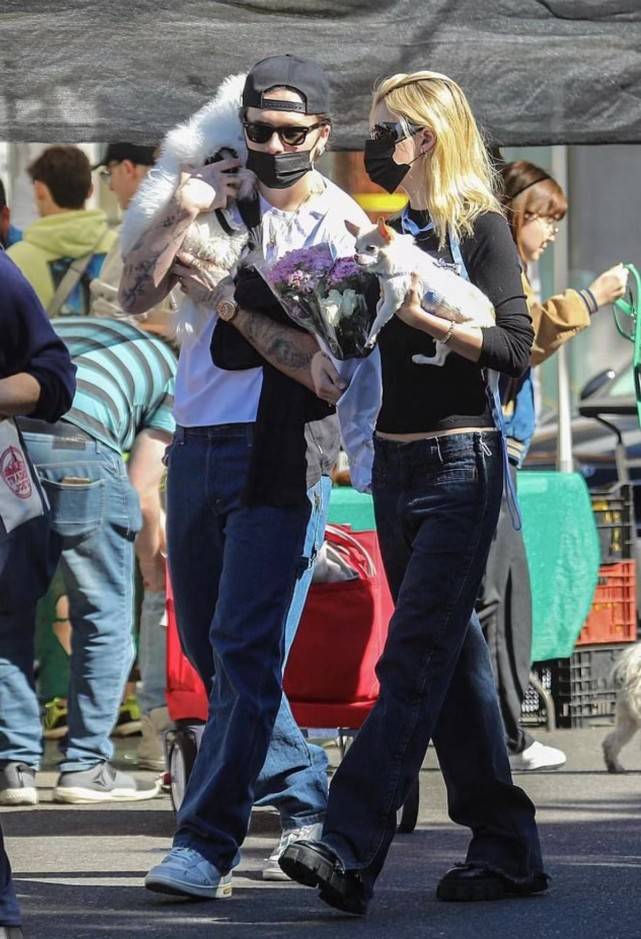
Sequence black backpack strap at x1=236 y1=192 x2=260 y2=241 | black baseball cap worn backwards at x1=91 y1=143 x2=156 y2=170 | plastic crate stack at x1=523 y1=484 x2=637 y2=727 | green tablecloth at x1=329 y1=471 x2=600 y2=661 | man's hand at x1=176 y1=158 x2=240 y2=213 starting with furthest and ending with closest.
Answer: plastic crate stack at x1=523 y1=484 x2=637 y2=727 → black baseball cap worn backwards at x1=91 y1=143 x2=156 y2=170 → green tablecloth at x1=329 y1=471 x2=600 y2=661 → black backpack strap at x1=236 y1=192 x2=260 y2=241 → man's hand at x1=176 y1=158 x2=240 y2=213

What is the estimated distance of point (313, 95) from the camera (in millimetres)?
4902

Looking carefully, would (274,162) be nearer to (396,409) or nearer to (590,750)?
(396,409)

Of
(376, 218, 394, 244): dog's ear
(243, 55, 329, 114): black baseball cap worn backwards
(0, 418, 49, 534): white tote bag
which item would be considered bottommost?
(0, 418, 49, 534): white tote bag

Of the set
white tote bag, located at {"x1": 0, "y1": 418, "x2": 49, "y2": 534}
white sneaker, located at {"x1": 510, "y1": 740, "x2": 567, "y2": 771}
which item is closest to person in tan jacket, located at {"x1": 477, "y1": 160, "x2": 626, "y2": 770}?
white sneaker, located at {"x1": 510, "y1": 740, "x2": 567, "y2": 771}

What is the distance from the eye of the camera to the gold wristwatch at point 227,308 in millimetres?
4848

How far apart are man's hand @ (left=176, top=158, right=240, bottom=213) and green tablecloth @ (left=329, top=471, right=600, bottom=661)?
3.25 m

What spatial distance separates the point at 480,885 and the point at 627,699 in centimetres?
218

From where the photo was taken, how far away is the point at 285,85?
191 inches

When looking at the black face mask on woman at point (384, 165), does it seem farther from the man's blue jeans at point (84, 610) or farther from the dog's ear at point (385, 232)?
the man's blue jeans at point (84, 610)

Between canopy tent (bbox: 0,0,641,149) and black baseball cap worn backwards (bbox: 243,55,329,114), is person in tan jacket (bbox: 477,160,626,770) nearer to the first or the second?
canopy tent (bbox: 0,0,641,149)

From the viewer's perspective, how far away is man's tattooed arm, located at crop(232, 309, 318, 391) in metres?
4.80

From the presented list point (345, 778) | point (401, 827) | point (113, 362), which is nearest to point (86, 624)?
point (113, 362)

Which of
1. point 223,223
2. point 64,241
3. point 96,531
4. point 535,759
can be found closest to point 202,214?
point 223,223

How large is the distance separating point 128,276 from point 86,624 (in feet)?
7.75
